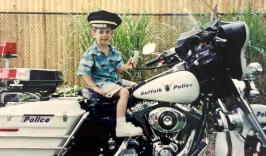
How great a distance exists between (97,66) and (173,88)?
0.67m

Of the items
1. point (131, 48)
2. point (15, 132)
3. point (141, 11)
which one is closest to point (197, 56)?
point (15, 132)

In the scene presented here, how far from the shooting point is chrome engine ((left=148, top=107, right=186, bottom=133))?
3609mm

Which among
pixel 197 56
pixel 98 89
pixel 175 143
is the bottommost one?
pixel 175 143

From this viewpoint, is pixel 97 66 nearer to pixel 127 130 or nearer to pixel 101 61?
pixel 101 61

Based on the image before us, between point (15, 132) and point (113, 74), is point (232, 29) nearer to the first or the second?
point (113, 74)

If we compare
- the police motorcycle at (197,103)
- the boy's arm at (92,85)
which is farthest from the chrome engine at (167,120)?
the boy's arm at (92,85)

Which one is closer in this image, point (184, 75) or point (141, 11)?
point (184, 75)

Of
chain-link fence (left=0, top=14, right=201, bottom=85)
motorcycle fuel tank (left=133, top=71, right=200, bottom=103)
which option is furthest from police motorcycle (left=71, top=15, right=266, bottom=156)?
chain-link fence (left=0, top=14, right=201, bottom=85)

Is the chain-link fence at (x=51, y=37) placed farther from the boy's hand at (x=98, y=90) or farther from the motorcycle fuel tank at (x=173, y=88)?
the motorcycle fuel tank at (x=173, y=88)

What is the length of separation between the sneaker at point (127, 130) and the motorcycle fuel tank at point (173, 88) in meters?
0.22

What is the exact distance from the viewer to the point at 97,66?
155 inches

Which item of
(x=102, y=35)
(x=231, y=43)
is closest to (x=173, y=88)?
(x=231, y=43)

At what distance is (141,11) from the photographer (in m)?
7.85

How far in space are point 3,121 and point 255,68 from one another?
185cm
